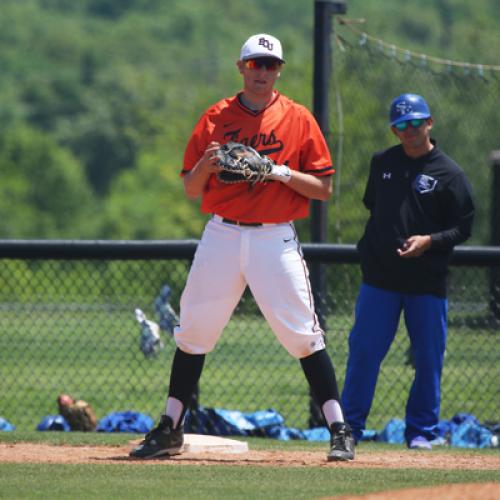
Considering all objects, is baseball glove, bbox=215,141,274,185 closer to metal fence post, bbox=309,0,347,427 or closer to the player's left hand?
the player's left hand

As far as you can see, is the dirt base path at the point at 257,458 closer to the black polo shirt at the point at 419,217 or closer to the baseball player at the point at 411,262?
the baseball player at the point at 411,262

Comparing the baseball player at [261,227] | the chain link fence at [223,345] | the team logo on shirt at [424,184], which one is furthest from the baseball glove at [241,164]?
the chain link fence at [223,345]

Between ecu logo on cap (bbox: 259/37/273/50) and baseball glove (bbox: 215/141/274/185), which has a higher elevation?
ecu logo on cap (bbox: 259/37/273/50)

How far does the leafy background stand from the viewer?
7231 centimetres

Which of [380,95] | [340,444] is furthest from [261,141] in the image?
[380,95]

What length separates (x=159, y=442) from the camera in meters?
6.18

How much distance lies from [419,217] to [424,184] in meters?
0.18

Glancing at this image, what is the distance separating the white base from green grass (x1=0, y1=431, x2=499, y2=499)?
496mm

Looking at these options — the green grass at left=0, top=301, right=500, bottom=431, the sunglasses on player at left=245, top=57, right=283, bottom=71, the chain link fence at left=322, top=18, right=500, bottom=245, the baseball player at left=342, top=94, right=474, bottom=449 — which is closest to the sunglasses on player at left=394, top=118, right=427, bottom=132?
the baseball player at left=342, top=94, right=474, bottom=449

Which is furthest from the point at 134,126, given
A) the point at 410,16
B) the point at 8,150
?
the point at 410,16

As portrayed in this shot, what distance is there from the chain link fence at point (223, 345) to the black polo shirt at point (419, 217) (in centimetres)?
66

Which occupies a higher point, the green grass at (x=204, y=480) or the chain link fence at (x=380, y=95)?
the chain link fence at (x=380, y=95)

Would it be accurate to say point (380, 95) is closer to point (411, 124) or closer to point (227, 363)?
point (227, 363)

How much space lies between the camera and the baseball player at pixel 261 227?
5.93 metres
